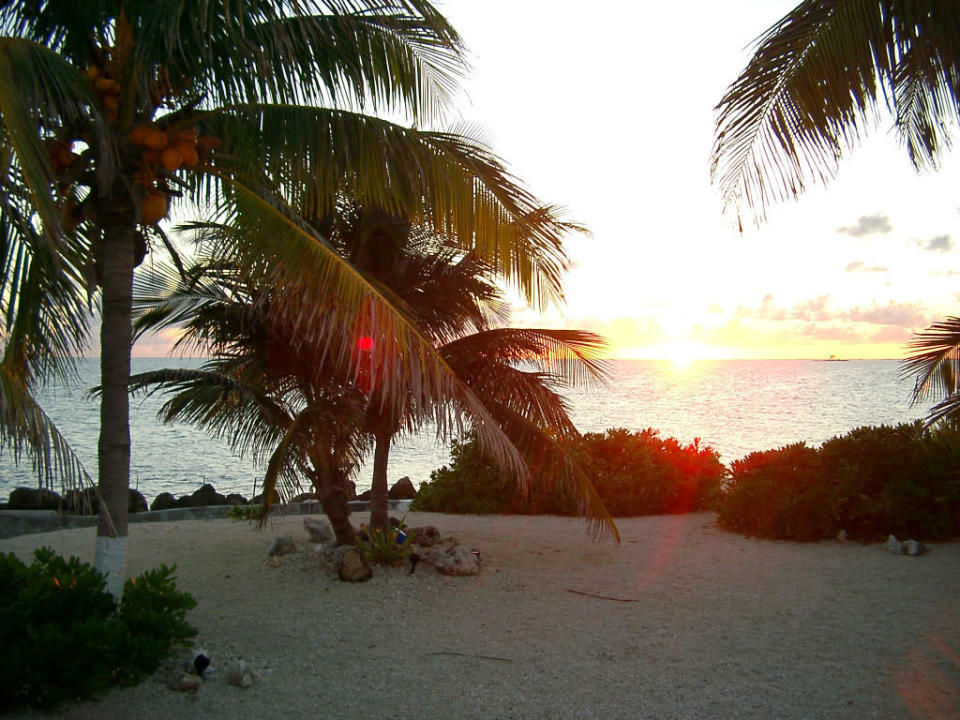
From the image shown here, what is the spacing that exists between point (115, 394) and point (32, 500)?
13.4 metres

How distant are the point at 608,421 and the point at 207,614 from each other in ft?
156

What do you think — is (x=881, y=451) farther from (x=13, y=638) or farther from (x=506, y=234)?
(x=13, y=638)

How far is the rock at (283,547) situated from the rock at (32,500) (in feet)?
28.7

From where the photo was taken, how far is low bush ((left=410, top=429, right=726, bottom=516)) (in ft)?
42.3

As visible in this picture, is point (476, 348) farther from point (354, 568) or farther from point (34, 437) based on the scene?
point (34, 437)

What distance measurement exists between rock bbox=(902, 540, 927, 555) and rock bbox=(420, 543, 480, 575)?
18.0 ft

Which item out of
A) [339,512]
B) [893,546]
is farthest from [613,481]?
[339,512]

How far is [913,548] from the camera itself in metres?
9.37

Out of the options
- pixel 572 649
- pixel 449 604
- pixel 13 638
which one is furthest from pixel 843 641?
pixel 13 638

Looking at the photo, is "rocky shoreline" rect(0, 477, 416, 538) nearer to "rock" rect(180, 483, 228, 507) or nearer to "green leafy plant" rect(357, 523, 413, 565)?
"rock" rect(180, 483, 228, 507)

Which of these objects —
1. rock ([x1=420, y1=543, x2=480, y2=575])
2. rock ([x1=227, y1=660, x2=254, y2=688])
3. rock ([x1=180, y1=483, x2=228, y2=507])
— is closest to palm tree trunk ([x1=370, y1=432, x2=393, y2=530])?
rock ([x1=420, y1=543, x2=480, y2=575])

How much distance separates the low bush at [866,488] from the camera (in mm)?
10031

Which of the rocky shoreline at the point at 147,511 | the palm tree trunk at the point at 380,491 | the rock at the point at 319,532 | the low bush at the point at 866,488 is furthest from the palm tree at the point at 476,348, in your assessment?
the low bush at the point at 866,488

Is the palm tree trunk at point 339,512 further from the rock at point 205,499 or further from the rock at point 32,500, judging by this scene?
the rock at point 32,500
